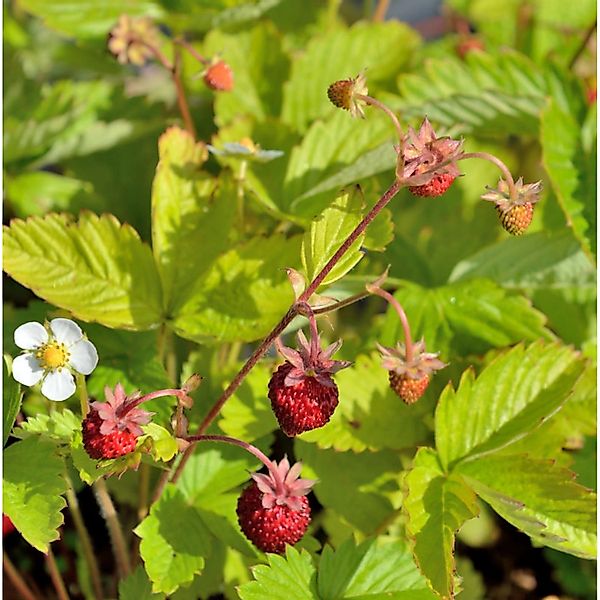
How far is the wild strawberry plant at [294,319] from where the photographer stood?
33.6 inches

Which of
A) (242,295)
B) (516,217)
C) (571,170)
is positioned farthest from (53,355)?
(571,170)

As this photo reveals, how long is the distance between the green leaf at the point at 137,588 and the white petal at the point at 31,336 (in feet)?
0.95

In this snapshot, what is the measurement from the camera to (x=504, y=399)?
105 cm

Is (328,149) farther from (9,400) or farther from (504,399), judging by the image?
(9,400)

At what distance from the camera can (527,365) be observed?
3.53 feet

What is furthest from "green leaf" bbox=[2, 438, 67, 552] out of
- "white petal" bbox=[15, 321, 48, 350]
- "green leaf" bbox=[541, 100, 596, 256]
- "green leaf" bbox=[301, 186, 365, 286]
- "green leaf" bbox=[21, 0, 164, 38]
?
"green leaf" bbox=[21, 0, 164, 38]

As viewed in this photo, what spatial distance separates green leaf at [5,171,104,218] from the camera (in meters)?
1.44

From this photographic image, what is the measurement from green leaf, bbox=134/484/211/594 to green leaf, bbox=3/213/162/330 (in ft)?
0.72

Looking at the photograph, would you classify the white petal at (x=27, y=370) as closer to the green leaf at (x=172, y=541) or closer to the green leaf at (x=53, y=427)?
the green leaf at (x=53, y=427)

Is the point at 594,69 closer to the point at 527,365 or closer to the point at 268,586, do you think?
the point at 527,365

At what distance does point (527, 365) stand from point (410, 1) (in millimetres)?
2198

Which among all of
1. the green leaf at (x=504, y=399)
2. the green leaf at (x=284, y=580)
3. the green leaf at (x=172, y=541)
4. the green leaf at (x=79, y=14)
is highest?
the green leaf at (x=79, y=14)

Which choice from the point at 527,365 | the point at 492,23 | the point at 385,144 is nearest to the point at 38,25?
the point at 492,23

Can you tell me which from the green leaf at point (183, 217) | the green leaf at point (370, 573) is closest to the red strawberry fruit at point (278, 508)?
the green leaf at point (370, 573)
